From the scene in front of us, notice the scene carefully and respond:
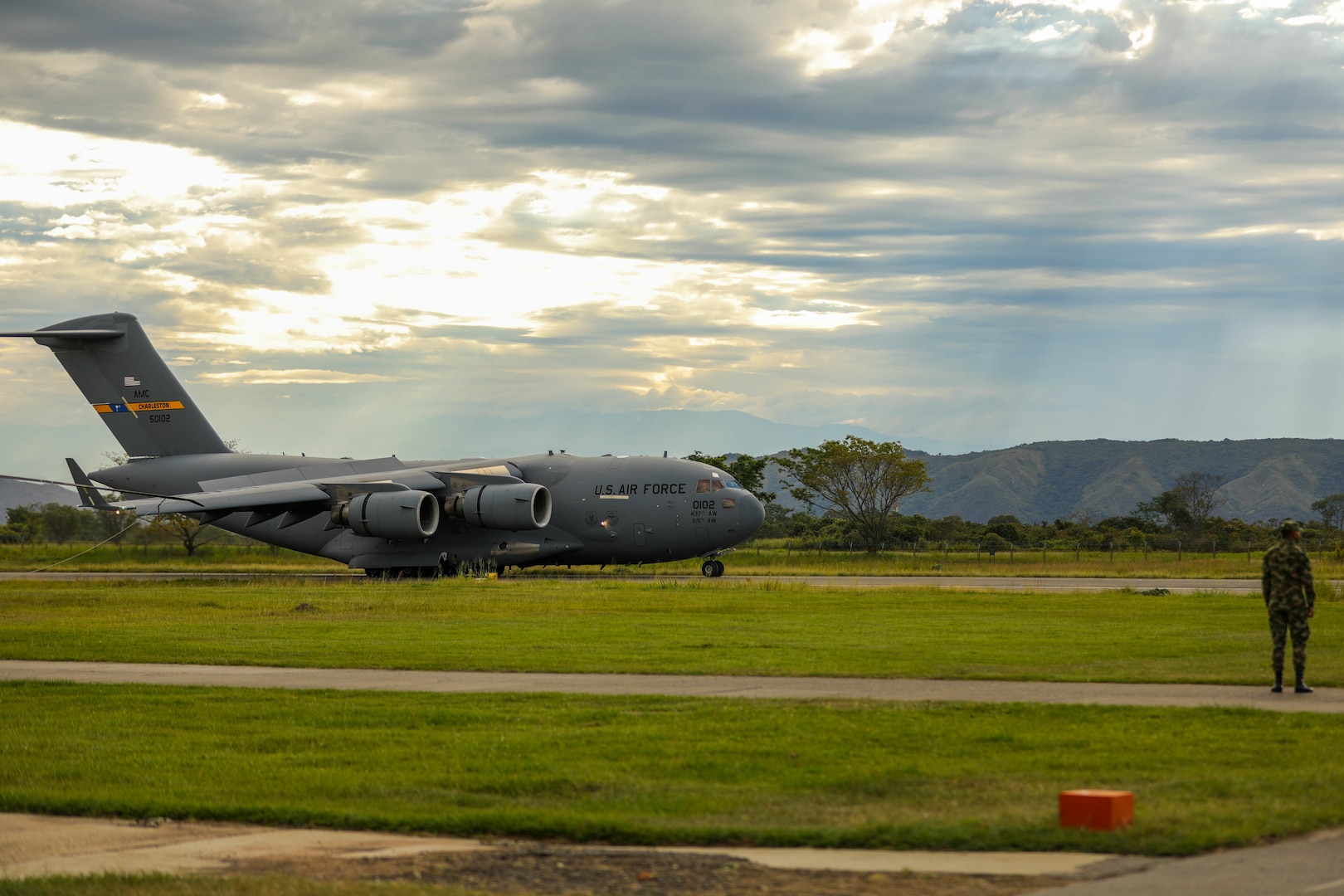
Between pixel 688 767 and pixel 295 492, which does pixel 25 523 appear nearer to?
pixel 295 492

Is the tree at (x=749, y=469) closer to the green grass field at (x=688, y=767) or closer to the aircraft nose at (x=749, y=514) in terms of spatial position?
the aircraft nose at (x=749, y=514)

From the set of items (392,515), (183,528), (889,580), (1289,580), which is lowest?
(183,528)

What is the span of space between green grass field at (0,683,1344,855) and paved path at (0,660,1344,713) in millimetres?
849

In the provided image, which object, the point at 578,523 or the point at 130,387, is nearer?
the point at 578,523

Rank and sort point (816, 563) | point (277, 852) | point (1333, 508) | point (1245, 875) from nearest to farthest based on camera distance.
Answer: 1. point (1245, 875)
2. point (277, 852)
3. point (816, 563)
4. point (1333, 508)

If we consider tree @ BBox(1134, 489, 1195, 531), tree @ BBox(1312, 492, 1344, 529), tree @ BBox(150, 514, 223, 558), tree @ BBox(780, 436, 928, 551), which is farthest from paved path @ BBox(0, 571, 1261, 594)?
tree @ BBox(1312, 492, 1344, 529)

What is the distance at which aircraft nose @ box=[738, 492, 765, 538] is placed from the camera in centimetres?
4188

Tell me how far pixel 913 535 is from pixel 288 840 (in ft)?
271

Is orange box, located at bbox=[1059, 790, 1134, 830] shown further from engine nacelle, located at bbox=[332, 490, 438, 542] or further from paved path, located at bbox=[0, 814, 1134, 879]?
engine nacelle, located at bbox=[332, 490, 438, 542]

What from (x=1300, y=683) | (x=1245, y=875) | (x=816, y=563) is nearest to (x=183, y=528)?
(x=816, y=563)

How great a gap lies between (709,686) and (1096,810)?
26.4 feet

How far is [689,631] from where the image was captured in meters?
23.1

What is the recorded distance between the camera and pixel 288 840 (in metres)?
9.06

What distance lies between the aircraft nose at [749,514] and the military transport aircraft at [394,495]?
36mm
